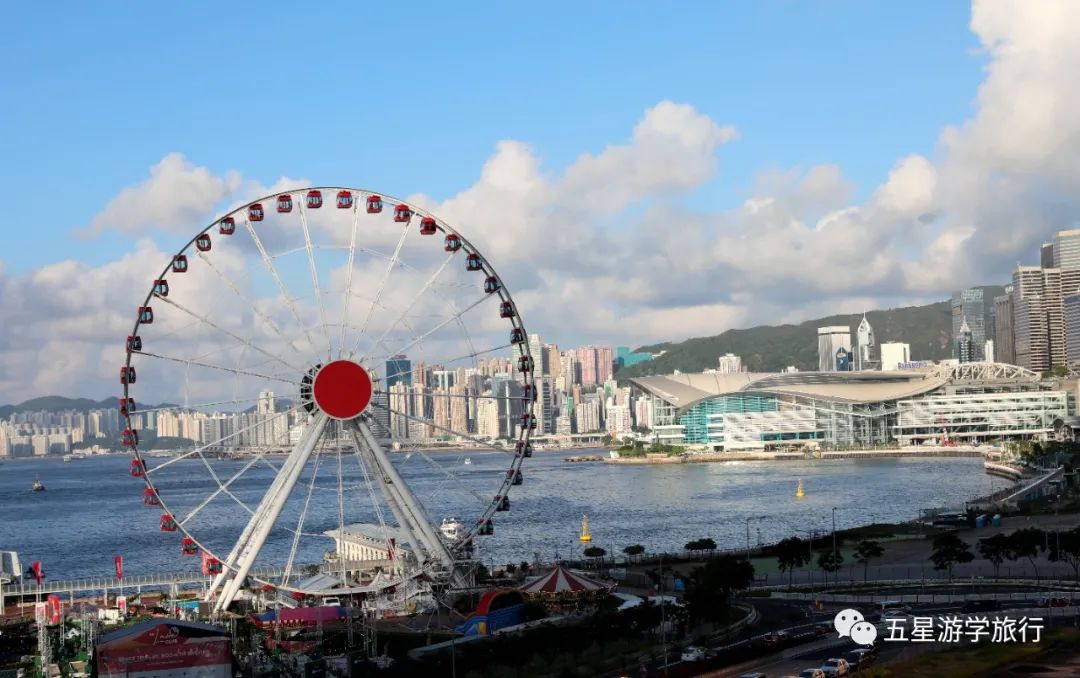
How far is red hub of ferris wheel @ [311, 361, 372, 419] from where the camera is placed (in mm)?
36438

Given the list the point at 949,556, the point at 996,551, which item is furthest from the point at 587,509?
the point at 996,551

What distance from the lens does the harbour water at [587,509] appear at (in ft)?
213

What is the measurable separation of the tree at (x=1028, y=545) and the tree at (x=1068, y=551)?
49 centimetres

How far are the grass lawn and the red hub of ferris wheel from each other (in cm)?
1611

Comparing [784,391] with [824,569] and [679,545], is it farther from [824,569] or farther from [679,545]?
[824,569]

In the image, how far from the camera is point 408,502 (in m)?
37.7

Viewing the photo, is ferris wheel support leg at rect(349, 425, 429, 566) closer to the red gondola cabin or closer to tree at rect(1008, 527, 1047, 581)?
the red gondola cabin

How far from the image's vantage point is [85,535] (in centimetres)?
8081

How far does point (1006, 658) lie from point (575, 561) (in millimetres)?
26527

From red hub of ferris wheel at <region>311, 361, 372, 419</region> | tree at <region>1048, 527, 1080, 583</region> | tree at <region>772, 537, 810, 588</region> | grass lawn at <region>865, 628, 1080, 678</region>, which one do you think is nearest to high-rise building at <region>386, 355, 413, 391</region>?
red hub of ferris wheel at <region>311, 361, 372, 419</region>

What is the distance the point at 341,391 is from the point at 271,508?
3.54 metres

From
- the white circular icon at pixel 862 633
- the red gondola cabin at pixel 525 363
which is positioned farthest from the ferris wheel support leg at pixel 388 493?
the white circular icon at pixel 862 633

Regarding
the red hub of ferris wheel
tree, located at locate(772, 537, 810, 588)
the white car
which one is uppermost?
the red hub of ferris wheel

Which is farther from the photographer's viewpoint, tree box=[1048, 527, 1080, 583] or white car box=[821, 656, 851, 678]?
tree box=[1048, 527, 1080, 583]
